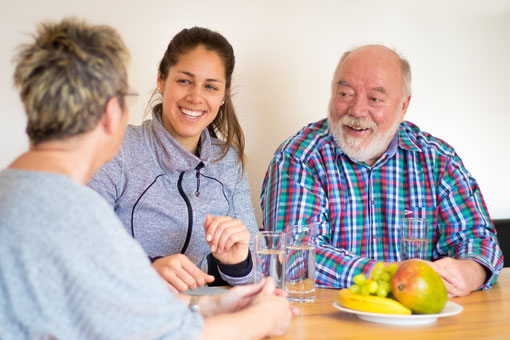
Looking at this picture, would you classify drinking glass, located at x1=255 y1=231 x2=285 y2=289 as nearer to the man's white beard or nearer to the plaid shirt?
the plaid shirt

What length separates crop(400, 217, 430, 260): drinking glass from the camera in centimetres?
176

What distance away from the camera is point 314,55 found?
2.82 meters

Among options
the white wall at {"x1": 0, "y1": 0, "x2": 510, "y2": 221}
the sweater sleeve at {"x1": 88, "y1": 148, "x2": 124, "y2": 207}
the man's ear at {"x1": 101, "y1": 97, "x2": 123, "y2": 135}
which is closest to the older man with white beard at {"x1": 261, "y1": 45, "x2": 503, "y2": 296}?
→ the white wall at {"x1": 0, "y1": 0, "x2": 510, "y2": 221}

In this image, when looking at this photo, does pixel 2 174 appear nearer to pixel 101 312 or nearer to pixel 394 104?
pixel 101 312

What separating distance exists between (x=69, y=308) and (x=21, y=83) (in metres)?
0.38

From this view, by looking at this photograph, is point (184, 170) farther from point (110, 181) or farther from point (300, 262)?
point (300, 262)

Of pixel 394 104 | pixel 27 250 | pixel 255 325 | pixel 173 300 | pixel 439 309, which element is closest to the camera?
pixel 27 250

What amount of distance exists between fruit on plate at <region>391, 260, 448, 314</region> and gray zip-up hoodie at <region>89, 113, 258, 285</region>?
637 mm

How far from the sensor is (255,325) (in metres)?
1.15

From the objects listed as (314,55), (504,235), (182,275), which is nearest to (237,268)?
(182,275)

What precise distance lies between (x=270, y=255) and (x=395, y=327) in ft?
1.05

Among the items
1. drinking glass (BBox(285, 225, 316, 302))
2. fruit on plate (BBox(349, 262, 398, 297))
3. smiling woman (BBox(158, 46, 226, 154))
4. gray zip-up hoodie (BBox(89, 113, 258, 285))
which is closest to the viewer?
fruit on plate (BBox(349, 262, 398, 297))

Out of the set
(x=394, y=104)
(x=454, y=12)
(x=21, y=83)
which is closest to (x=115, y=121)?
(x=21, y=83)

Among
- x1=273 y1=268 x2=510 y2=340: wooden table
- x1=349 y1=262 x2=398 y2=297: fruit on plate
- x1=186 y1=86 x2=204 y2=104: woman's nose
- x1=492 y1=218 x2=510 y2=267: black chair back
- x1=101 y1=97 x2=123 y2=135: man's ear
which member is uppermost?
x1=101 y1=97 x2=123 y2=135: man's ear
